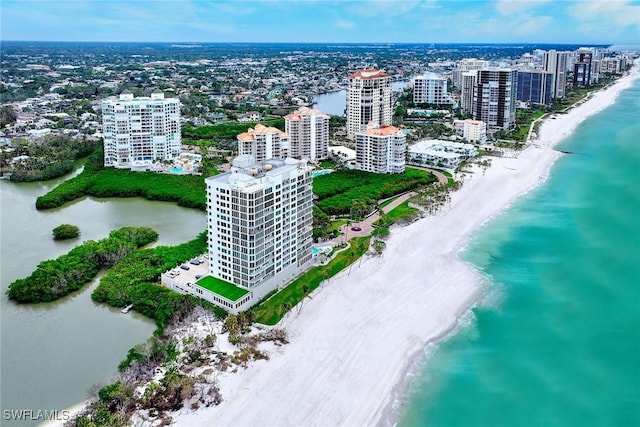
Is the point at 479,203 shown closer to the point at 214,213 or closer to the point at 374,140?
the point at 374,140

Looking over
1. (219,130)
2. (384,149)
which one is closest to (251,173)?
(384,149)

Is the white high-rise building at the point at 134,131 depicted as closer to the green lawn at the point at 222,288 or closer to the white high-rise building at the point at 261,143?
the white high-rise building at the point at 261,143

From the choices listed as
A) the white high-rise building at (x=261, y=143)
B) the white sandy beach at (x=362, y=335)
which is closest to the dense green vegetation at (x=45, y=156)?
the white high-rise building at (x=261, y=143)

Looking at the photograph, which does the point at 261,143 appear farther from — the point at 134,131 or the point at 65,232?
the point at 65,232

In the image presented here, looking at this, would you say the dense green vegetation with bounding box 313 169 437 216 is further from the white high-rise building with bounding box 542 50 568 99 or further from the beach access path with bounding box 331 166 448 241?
the white high-rise building with bounding box 542 50 568 99

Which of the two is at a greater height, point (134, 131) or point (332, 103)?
point (332, 103)

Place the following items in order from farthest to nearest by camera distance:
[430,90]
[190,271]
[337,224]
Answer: [430,90], [337,224], [190,271]
